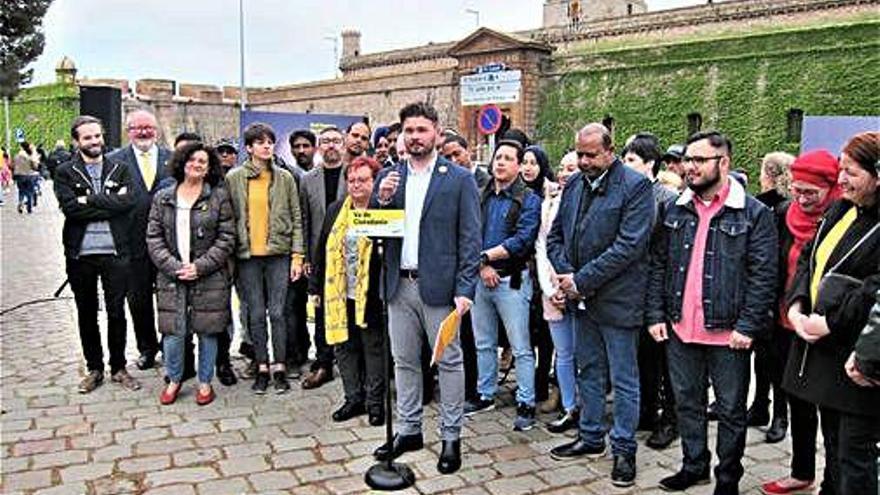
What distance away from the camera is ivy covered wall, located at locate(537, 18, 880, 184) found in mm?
20578

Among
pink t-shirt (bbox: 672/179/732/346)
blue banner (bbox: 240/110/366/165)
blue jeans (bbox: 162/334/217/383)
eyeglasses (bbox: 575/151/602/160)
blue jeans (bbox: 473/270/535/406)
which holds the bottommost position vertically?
blue jeans (bbox: 162/334/217/383)

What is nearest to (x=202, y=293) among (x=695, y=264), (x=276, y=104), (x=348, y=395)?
(x=348, y=395)

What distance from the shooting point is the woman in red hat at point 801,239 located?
4.26 meters

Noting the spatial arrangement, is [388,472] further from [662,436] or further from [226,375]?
[226,375]

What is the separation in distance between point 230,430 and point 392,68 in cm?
3248

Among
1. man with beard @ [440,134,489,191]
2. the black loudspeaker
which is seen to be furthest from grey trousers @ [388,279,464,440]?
the black loudspeaker

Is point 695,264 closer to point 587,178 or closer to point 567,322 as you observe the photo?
point 587,178

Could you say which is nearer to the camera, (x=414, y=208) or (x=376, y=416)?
(x=414, y=208)

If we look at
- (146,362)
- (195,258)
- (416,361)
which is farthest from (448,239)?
(146,362)

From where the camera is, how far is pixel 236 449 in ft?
16.7

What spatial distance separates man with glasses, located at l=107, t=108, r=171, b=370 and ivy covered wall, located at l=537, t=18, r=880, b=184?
18.7 metres

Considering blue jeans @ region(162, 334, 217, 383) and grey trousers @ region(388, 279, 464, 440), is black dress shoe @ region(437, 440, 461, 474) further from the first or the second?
blue jeans @ region(162, 334, 217, 383)

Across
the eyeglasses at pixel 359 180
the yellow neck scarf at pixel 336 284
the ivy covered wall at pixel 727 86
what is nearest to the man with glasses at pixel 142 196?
the yellow neck scarf at pixel 336 284

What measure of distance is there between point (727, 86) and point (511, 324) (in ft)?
64.6
